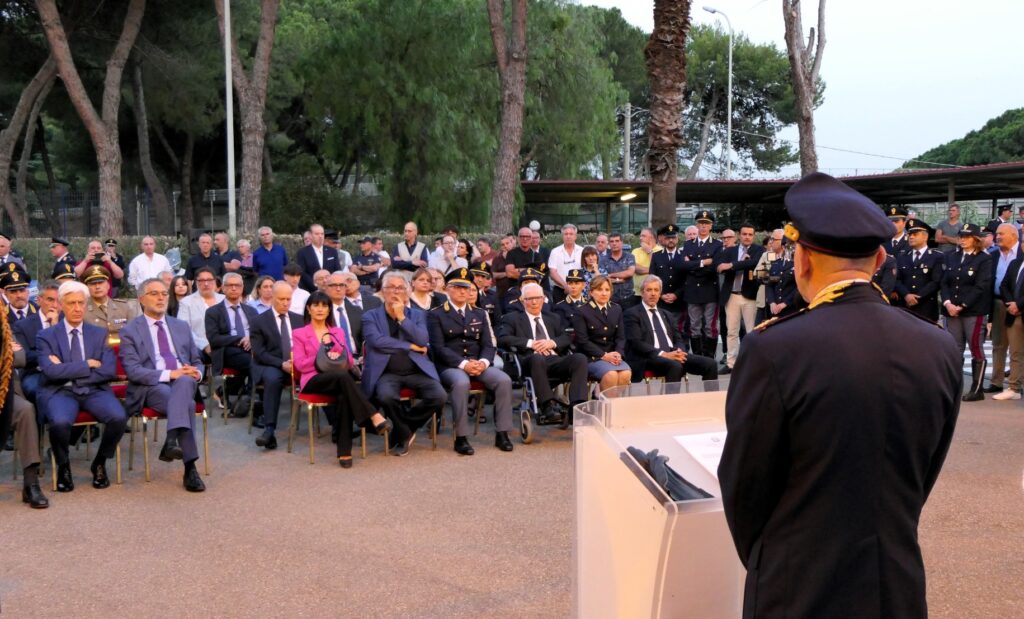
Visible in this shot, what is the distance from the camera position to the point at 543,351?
843cm

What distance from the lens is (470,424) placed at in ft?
29.3

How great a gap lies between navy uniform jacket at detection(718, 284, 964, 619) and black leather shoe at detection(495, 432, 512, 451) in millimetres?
5786

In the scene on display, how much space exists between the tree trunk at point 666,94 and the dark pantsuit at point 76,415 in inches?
330

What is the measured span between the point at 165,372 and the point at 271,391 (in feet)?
3.92

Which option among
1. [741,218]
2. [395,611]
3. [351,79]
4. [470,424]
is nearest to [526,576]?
[395,611]

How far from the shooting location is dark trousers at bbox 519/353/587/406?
833 centimetres

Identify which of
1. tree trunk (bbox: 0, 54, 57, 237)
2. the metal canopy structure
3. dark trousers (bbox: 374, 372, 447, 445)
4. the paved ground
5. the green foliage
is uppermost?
the green foliage

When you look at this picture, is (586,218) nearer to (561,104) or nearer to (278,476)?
(561,104)

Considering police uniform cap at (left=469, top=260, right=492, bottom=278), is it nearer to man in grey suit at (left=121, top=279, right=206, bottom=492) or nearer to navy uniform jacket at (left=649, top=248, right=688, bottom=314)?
navy uniform jacket at (left=649, top=248, right=688, bottom=314)

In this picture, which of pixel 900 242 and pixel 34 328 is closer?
pixel 34 328

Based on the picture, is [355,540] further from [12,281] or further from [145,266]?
[145,266]

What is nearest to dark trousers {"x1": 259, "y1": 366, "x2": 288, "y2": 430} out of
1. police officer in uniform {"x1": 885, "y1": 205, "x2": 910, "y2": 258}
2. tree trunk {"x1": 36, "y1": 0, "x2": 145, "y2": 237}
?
police officer in uniform {"x1": 885, "y1": 205, "x2": 910, "y2": 258}

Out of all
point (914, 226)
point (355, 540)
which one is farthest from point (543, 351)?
point (914, 226)

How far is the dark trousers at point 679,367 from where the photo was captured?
342 inches
